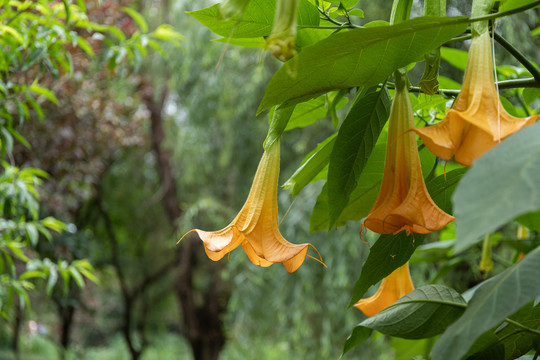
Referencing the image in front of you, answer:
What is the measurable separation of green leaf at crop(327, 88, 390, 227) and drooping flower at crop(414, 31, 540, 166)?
0.30 ft

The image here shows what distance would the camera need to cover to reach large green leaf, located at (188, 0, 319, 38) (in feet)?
1.14

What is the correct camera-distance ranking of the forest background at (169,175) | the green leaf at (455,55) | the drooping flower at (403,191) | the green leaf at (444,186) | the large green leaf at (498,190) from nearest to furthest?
1. the large green leaf at (498,190)
2. the drooping flower at (403,191)
3. the green leaf at (444,186)
4. the green leaf at (455,55)
5. the forest background at (169,175)

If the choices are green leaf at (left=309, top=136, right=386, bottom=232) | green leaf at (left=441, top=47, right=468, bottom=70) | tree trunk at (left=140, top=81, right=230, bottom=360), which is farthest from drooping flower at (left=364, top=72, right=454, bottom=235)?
tree trunk at (left=140, top=81, right=230, bottom=360)

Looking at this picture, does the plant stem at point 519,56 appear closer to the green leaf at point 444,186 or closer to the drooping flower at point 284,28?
the green leaf at point 444,186

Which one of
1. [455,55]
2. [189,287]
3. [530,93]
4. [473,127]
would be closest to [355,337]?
[473,127]

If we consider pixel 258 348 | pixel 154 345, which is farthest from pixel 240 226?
pixel 154 345

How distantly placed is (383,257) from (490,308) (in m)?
0.13

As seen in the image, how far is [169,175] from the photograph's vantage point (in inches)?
171

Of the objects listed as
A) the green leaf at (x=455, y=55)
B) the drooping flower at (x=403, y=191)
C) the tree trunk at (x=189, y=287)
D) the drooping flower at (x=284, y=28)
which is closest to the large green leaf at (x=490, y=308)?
the drooping flower at (x=403, y=191)

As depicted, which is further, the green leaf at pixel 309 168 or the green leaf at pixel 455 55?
the green leaf at pixel 455 55

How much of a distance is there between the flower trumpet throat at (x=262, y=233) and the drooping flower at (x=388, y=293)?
0.37 feet

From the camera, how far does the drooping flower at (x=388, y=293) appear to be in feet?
1.35

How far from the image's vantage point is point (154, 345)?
5938mm

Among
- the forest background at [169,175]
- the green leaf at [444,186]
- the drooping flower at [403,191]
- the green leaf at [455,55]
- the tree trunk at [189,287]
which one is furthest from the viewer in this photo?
the tree trunk at [189,287]
